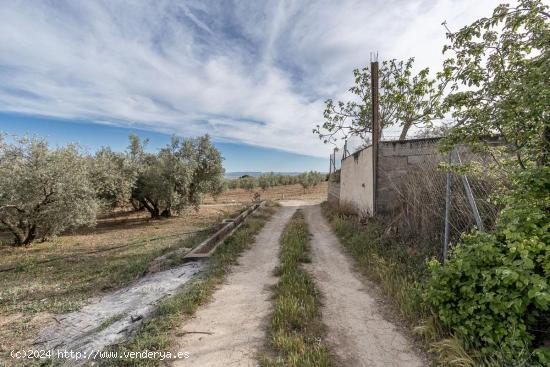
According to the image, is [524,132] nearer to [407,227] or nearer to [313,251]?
[407,227]

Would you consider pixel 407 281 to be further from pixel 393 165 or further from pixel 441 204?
pixel 393 165

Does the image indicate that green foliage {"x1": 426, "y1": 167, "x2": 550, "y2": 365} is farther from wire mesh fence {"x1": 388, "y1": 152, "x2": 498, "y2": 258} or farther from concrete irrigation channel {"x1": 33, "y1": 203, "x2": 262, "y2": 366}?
concrete irrigation channel {"x1": 33, "y1": 203, "x2": 262, "y2": 366}

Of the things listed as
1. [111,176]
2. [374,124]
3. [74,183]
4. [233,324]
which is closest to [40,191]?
[74,183]

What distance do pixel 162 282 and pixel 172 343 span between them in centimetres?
280

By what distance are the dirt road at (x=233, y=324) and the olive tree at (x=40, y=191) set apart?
11188 millimetres

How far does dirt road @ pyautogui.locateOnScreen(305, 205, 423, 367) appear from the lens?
3119 millimetres

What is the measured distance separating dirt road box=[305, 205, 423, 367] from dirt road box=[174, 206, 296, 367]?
1.10 metres

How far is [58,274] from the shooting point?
7.93 metres

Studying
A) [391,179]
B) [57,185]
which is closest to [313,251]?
[391,179]

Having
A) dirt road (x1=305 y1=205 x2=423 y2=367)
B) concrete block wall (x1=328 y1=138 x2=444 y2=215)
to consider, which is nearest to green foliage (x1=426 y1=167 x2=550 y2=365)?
dirt road (x1=305 y1=205 x2=423 y2=367)

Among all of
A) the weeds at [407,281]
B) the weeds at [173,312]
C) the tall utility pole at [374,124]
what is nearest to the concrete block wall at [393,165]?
the tall utility pole at [374,124]

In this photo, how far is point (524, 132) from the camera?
10.0 ft

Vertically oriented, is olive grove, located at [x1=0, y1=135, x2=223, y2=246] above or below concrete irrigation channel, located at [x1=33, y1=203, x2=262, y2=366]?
above

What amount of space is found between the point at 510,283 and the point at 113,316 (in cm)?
590
